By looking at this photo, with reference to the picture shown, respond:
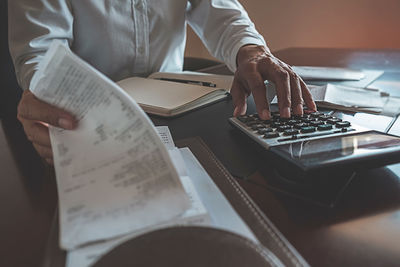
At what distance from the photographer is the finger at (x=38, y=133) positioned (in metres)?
0.36

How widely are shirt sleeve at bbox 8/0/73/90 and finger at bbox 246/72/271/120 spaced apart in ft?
1.29

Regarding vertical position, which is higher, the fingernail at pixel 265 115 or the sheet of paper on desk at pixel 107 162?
the sheet of paper on desk at pixel 107 162

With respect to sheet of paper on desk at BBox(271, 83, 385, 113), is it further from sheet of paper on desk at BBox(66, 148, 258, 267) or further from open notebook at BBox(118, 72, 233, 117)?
sheet of paper on desk at BBox(66, 148, 258, 267)

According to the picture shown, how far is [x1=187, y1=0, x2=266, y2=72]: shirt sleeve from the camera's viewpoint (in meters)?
0.78

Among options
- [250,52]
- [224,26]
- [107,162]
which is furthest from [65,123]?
[224,26]

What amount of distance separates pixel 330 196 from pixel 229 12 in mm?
708

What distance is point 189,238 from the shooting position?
0.62 feet

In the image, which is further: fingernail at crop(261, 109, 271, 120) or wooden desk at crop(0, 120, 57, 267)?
fingernail at crop(261, 109, 271, 120)

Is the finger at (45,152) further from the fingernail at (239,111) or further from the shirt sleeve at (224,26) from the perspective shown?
the shirt sleeve at (224,26)

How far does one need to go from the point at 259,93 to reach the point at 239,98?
57 mm

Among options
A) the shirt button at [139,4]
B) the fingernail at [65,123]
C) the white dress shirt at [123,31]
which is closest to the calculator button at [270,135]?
the fingernail at [65,123]

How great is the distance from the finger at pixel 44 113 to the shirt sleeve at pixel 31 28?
21 centimetres

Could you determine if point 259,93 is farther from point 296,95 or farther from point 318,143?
point 318,143

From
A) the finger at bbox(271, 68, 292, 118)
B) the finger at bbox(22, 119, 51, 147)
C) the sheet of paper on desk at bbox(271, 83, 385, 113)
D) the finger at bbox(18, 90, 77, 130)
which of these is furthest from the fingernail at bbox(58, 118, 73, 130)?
the sheet of paper on desk at bbox(271, 83, 385, 113)
